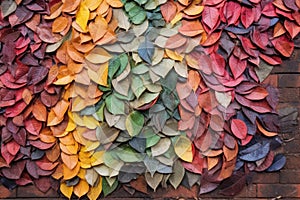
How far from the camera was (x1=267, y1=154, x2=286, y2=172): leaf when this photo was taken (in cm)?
290

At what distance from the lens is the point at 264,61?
9.60 ft

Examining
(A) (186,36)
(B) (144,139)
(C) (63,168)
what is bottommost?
(C) (63,168)

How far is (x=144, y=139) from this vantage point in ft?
9.64

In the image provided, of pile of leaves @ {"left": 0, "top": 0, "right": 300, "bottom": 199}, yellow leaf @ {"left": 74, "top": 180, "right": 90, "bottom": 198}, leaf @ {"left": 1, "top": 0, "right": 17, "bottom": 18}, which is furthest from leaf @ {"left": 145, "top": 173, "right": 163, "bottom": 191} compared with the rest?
leaf @ {"left": 1, "top": 0, "right": 17, "bottom": 18}

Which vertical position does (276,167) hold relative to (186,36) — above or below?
below

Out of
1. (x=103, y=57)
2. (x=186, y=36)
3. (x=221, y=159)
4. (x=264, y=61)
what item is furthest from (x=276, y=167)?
(x=103, y=57)

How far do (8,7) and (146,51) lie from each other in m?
0.69

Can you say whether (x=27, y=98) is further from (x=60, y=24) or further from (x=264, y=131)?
(x=264, y=131)

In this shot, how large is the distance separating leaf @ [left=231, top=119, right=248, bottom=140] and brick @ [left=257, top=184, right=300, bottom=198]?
0.80ft

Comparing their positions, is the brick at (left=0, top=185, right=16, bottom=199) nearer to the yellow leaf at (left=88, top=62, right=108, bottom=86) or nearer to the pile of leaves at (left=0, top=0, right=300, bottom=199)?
the pile of leaves at (left=0, top=0, right=300, bottom=199)

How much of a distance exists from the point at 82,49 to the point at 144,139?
1.65 feet

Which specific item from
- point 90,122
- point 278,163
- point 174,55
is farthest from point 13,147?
point 278,163

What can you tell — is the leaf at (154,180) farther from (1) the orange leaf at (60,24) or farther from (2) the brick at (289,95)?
(1) the orange leaf at (60,24)

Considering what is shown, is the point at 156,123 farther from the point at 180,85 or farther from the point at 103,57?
the point at 103,57
